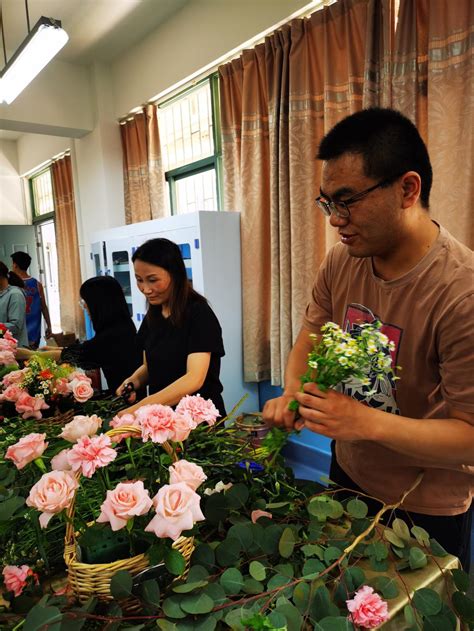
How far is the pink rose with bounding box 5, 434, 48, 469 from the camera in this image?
2.35ft

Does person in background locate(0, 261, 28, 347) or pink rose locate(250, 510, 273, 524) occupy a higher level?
person in background locate(0, 261, 28, 347)

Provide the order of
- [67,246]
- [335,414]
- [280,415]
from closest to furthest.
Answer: [335,414], [280,415], [67,246]

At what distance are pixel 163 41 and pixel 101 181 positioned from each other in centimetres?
142

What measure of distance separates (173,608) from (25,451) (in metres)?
0.34

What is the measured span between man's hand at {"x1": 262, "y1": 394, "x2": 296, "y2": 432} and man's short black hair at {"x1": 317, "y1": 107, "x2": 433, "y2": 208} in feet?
1.64

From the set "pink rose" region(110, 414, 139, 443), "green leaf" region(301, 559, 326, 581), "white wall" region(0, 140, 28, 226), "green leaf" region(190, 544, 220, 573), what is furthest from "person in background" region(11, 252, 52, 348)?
"green leaf" region(301, 559, 326, 581)

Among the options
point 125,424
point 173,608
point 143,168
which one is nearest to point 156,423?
point 125,424

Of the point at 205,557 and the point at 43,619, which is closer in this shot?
the point at 43,619

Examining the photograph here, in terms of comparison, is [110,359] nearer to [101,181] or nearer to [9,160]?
[101,181]

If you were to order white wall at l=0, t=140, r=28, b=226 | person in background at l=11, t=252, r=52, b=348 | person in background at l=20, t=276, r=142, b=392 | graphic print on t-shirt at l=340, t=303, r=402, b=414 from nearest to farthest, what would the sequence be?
graphic print on t-shirt at l=340, t=303, r=402, b=414 < person in background at l=20, t=276, r=142, b=392 < person in background at l=11, t=252, r=52, b=348 < white wall at l=0, t=140, r=28, b=226

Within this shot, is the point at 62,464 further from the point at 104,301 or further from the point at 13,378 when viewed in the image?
the point at 104,301

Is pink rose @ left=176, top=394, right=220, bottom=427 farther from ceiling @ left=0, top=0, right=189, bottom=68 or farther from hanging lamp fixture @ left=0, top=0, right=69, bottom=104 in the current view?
ceiling @ left=0, top=0, right=189, bottom=68

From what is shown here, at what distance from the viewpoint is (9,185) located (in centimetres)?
690

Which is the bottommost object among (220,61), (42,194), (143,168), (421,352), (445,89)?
(421,352)
